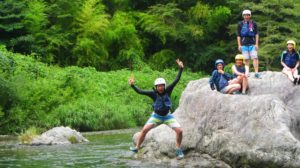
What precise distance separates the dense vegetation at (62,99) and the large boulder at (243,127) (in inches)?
439

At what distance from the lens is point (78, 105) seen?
88.4 ft

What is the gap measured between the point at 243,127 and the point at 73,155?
5751mm

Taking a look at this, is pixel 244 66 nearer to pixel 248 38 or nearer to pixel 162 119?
pixel 248 38

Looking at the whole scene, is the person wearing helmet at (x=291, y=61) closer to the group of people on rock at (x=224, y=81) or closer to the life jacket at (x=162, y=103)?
the group of people on rock at (x=224, y=81)

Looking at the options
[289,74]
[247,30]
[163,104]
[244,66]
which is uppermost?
[247,30]

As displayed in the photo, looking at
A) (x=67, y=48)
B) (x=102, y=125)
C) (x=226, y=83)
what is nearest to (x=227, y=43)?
(x=67, y=48)

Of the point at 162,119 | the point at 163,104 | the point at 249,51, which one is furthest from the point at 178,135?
the point at 249,51

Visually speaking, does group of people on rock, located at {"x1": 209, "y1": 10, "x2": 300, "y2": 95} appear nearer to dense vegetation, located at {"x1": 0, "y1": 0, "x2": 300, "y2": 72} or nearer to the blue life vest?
the blue life vest

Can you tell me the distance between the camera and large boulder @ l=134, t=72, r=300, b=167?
12.6 m

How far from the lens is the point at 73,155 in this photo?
16.9 meters

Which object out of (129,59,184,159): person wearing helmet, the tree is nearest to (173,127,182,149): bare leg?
(129,59,184,159): person wearing helmet

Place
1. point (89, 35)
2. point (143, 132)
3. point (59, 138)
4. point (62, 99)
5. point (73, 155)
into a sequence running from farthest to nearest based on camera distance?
point (89, 35) → point (62, 99) → point (59, 138) → point (73, 155) → point (143, 132)

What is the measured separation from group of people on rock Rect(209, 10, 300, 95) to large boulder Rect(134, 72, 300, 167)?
0.35m

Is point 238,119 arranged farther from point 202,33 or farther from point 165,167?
point 202,33
